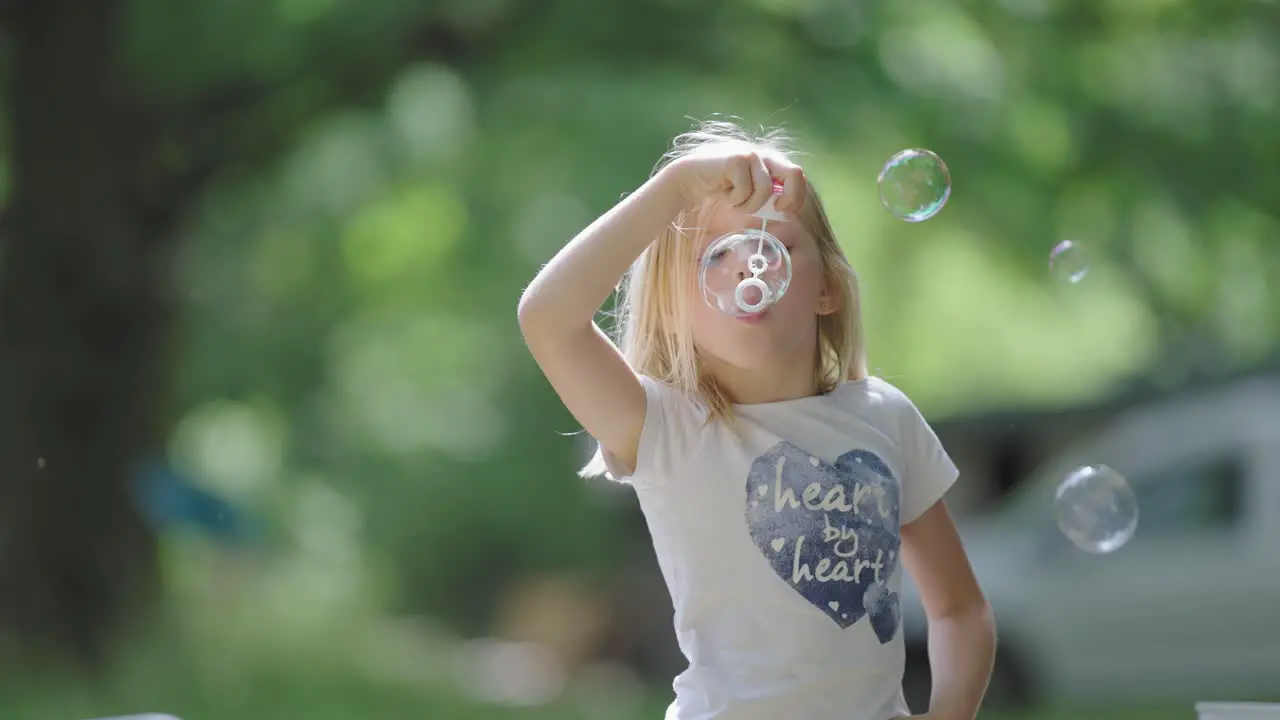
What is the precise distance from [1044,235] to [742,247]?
181 inches

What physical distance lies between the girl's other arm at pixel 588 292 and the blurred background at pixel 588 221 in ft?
13.5

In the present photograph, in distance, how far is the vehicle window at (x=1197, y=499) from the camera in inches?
215

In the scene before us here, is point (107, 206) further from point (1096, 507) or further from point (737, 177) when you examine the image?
point (737, 177)

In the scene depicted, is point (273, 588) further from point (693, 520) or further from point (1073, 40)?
point (693, 520)

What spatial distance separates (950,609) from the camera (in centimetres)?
159

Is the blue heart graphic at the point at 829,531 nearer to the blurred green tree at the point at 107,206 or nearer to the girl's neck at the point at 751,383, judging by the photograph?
the girl's neck at the point at 751,383

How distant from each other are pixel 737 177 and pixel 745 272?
0.32 feet

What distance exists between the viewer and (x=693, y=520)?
146 cm

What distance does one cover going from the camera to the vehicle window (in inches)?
215

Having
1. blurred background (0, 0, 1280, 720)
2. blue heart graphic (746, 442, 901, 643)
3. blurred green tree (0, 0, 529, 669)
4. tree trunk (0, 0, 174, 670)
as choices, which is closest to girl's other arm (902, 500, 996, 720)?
blue heart graphic (746, 442, 901, 643)

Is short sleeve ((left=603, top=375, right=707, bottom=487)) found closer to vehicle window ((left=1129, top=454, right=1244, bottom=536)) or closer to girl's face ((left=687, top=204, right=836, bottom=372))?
girl's face ((left=687, top=204, right=836, bottom=372))

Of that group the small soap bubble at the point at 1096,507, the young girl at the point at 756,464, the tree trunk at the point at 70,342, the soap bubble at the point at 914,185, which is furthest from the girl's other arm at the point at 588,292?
the tree trunk at the point at 70,342

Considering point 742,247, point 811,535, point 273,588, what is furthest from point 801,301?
point 273,588

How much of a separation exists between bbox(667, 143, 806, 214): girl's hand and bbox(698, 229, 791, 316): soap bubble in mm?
31
